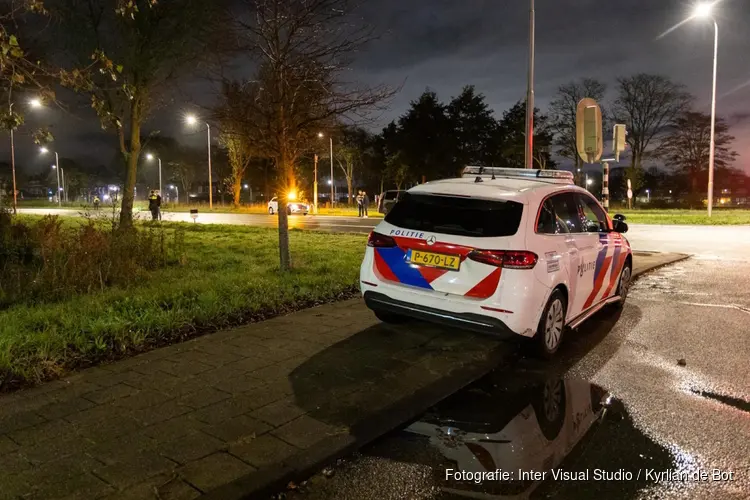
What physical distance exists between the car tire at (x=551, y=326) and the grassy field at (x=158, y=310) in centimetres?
315

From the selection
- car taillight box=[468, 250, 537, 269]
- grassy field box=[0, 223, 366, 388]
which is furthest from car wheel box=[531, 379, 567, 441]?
grassy field box=[0, 223, 366, 388]

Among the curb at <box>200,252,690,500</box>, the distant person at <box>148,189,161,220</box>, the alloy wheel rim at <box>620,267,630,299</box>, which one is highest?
the distant person at <box>148,189,161,220</box>

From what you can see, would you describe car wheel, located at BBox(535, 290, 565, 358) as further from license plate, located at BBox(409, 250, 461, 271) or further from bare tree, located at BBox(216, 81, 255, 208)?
bare tree, located at BBox(216, 81, 255, 208)

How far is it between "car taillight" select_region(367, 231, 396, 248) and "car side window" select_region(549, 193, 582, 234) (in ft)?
5.18

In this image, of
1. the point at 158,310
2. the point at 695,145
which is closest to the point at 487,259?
the point at 158,310

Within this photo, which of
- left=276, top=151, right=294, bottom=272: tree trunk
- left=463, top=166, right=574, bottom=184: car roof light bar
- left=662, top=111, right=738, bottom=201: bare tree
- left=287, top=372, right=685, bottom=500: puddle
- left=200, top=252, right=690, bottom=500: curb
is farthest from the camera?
left=662, top=111, right=738, bottom=201: bare tree

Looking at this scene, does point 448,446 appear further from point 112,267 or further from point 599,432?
point 112,267

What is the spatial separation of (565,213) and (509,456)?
3045 mm

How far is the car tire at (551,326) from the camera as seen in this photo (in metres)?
5.00

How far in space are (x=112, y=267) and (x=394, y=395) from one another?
541cm

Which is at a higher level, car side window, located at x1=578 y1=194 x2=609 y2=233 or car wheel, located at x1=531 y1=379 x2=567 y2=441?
car side window, located at x1=578 y1=194 x2=609 y2=233

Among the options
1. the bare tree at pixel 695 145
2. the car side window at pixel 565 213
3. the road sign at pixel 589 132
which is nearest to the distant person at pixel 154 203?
the road sign at pixel 589 132

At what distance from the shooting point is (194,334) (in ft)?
18.7

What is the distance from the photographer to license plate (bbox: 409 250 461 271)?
4793mm
